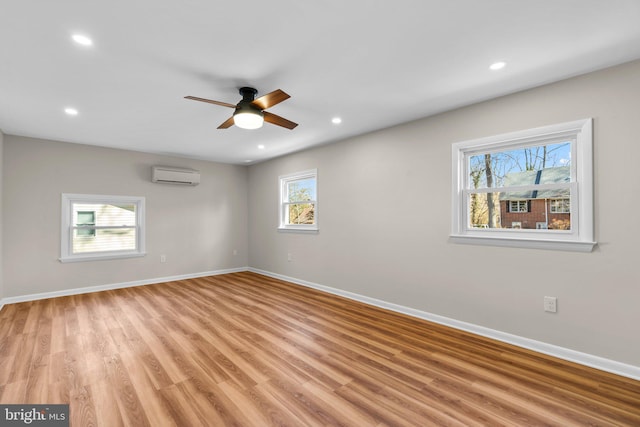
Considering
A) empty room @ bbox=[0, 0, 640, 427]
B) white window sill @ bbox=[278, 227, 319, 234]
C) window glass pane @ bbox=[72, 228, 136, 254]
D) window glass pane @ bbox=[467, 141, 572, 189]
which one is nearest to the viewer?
empty room @ bbox=[0, 0, 640, 427]

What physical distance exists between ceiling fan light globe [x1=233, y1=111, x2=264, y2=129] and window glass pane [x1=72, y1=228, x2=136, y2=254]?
3.84 metres

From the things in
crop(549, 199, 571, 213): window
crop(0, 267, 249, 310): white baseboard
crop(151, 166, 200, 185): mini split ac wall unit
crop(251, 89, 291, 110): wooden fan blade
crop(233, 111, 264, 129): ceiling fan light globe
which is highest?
crop(251, 89, 291, 110): wooden fan blade

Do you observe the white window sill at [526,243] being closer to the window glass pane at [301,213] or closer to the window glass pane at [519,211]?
the window glass pane at [519,211]

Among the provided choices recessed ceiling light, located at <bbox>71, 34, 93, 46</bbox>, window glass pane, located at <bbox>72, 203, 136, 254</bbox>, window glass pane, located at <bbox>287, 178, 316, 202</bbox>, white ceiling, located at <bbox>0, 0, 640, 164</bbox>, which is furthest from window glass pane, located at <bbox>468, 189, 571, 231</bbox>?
window glass pane, located at <bbox>72, 203, 136, 254</bbox>

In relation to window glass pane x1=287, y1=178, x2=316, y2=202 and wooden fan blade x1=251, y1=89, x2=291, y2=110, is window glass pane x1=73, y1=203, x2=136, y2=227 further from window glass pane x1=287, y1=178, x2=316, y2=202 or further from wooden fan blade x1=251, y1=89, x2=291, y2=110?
wooden fan blade x1=251, y1=89, x2=291, y2=110

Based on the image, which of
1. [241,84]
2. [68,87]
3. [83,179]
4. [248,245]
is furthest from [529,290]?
[83,179]

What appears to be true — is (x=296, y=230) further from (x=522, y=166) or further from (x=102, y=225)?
(x=522, y=166)

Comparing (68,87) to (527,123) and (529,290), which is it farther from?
(529,290)

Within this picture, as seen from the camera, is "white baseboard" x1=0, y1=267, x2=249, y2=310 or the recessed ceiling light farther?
"white baseboard" x1=0, y1=267, x2=249, y2=310

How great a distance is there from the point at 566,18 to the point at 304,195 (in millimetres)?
4167

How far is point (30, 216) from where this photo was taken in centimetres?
433

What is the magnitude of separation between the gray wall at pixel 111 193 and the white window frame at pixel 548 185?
4794 millimetres

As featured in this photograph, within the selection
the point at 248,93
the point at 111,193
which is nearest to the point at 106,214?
A: the point at 111,193

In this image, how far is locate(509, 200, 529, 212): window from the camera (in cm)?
288
